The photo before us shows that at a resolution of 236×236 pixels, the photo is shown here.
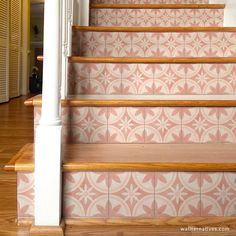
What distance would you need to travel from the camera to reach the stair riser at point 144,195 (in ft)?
3.46

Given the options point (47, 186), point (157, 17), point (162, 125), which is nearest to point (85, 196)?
point (47, 186)

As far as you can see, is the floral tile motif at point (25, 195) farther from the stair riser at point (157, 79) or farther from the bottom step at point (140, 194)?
the stair riser at point (157, 79)

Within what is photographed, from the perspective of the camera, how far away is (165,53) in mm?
1883

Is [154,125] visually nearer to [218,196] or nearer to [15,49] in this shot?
[218,196]

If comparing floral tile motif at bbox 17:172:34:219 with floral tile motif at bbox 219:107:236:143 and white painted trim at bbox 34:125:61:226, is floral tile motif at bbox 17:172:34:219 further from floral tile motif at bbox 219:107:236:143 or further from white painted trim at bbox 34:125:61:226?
floral tile motif at bbox 219:107:236:143

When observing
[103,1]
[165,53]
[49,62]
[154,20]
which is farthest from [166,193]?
[103,1]

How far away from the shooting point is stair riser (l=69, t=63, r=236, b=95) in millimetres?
1584

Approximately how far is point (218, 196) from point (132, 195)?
26 cm

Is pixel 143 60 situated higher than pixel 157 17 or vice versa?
pixel 157 17

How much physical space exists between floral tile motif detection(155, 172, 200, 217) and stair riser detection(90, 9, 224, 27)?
4.70 ft

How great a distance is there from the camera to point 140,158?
109cm

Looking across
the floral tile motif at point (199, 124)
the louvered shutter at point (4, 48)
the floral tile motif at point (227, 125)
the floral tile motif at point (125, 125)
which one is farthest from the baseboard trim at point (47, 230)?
the louvered shutter at point (4, 48)

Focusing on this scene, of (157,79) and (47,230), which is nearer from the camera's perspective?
(47,230)

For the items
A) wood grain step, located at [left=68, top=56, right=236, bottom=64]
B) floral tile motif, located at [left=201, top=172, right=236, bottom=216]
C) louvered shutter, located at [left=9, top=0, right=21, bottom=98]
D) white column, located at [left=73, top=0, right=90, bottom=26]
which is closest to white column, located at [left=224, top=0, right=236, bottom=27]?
wood grain step, located at [left=68, top=56, right=236, bottom=64]
